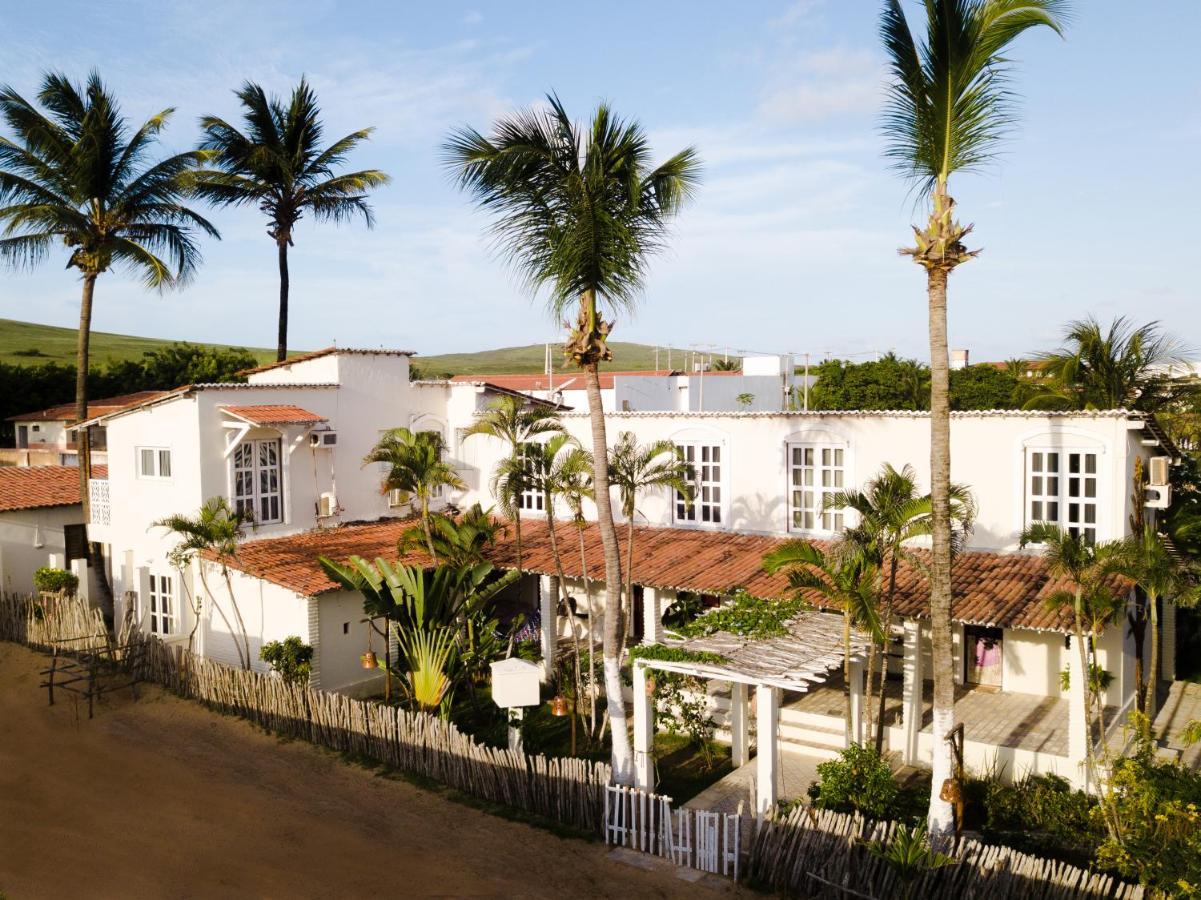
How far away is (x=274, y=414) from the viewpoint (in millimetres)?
18609

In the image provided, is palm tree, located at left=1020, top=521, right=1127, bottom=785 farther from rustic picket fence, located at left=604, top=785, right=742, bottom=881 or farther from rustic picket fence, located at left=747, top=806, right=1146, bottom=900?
rustic picket fence, located at left=604, top=785, right=742, bottom=881

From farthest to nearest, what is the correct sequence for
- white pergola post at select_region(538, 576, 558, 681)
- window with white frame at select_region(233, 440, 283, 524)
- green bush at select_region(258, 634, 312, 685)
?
1. window with white frame at select_region(233, 440, 283, 524)
2. white pergola post at select_region(538, 576, 558, 681)
3. green bush at select_region(258, 634, 312, 685)

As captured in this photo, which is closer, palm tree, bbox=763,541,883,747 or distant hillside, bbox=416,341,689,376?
palm tree, bbox=763,541,883,747

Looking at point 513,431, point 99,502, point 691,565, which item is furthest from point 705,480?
point 99,502

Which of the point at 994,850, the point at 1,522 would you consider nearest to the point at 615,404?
the point at 1,522

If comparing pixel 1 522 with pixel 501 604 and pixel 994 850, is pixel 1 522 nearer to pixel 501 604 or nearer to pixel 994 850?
pixel 501 604

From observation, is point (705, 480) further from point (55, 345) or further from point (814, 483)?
point (55, 345)

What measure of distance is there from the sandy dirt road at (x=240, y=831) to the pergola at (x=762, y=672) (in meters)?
1.34

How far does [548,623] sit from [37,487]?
15.3 metres

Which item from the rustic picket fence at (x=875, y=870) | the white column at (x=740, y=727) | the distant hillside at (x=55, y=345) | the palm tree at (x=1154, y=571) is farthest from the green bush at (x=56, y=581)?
the distant hillside at (x=55, y=345)

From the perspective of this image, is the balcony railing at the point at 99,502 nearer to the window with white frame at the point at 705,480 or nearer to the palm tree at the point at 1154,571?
the window with white frame at the point at 705,480

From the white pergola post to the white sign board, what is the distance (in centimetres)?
587

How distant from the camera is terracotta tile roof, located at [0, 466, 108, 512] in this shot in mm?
23344

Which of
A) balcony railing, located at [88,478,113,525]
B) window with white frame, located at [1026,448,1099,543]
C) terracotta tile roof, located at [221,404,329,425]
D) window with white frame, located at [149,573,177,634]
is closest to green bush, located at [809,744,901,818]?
window with white frame, located at [1026,448,1099,543]
